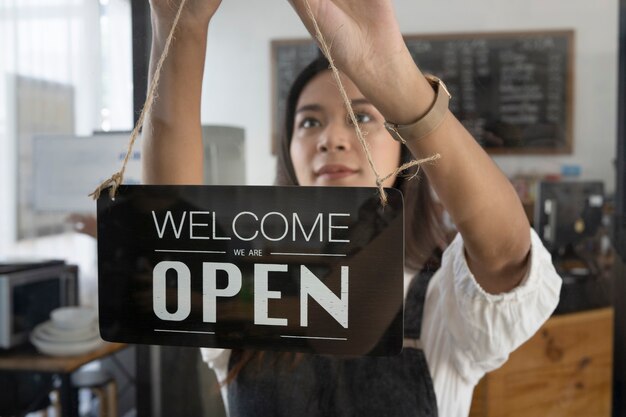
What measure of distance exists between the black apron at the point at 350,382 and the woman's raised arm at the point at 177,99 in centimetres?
25

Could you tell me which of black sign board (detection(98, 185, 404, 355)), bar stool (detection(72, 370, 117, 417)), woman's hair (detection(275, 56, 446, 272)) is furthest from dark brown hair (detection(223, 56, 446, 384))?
bar stool (detection(72, 370, 117, 417))

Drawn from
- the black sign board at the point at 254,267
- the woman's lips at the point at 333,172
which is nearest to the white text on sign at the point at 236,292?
the black sign board at the point at 254,267

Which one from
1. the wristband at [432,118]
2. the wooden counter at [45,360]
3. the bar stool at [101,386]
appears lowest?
the bar stool at [101,386]

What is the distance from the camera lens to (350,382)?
0.66m

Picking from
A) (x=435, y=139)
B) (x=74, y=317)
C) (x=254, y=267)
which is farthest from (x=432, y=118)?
(x=74, y=317)

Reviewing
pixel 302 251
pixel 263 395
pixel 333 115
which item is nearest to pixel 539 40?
pixel 333 115

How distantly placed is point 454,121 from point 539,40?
0.18m

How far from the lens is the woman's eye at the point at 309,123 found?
62 cm

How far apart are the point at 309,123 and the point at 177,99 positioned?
0.16 meters

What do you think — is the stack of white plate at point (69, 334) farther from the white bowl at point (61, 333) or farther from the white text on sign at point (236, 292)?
the white text on sign at point (236, 292)

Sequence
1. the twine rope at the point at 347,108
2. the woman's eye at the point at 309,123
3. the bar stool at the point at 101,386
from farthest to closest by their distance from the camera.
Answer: the bar stool at the point at 101,386 → the woman's eye at the point at 309,123 → the twine rope at the point at 347,108

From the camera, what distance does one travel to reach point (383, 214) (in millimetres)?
509

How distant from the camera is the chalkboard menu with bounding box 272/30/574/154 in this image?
2.08 ft

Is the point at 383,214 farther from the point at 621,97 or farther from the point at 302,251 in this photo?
the point at 621,97
